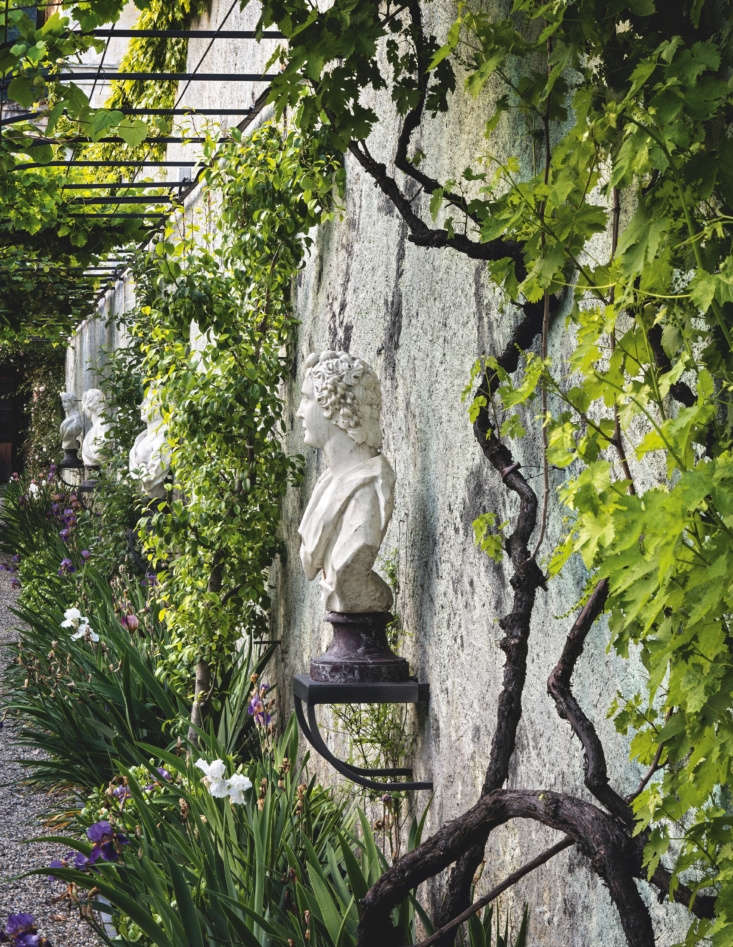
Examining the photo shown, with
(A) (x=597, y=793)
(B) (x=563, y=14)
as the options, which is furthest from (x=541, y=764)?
(B) (x=563, y=14)

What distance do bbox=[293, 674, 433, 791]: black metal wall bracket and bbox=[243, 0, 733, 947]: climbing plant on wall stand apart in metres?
0.72

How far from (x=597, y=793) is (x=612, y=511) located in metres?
0.70

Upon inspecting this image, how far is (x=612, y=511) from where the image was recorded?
1328mm

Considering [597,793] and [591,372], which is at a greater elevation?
[591,372]

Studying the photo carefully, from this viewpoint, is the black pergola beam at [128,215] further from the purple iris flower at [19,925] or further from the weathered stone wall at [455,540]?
the purple iris flower at [19,925]

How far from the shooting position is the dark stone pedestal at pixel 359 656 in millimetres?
3111

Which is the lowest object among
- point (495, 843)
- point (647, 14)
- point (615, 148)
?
point (495, 843)

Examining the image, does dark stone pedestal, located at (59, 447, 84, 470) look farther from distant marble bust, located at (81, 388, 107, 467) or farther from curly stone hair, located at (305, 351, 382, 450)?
curly stone hair, located at (305, 351, 382, 450)

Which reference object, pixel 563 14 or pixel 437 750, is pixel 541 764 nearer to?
pixel 437 750

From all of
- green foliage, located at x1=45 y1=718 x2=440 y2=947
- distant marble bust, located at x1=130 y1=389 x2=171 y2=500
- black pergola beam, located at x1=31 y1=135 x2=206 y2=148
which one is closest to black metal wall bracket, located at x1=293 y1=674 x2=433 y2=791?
green foliage, located at x1=45 y1=718 x2=440 y2=947

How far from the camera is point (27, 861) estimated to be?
434cm

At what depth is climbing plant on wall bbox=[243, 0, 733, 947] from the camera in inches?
51.3

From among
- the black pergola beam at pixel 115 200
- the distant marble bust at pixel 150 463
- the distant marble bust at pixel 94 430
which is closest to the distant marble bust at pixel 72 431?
the distant marble bust at pixel 94 430

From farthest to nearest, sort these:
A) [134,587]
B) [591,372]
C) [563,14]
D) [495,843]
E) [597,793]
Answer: [134,587] → [495,843] → [597,793] → [563,14] → [591,372]
